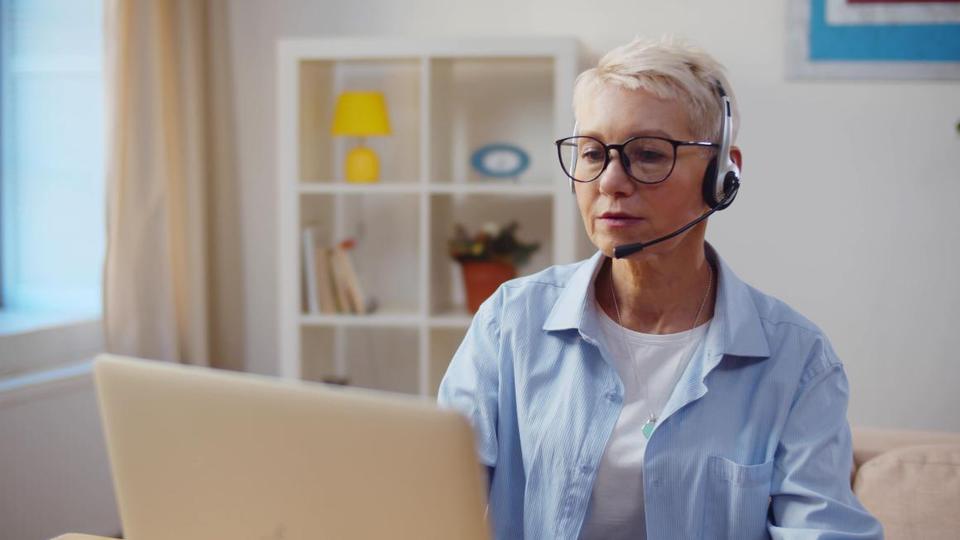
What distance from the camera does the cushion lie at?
1493 mm

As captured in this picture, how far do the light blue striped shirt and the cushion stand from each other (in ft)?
1.09

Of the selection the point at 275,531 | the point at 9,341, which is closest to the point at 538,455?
the point at 275,531

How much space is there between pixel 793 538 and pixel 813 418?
0.49ft

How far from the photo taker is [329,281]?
3.19 meters

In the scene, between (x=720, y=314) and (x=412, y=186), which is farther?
(x=412, y=186)

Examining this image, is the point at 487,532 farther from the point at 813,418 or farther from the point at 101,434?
the point at 101,434

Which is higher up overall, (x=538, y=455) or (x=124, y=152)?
(x=124, y=152)

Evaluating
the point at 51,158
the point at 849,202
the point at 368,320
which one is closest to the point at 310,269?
the point at 368,320

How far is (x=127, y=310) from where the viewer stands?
9.80ft

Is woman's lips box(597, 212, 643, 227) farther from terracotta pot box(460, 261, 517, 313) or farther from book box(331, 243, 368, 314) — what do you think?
book box(331, 243, 368, 314)

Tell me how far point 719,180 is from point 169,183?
2.21 m

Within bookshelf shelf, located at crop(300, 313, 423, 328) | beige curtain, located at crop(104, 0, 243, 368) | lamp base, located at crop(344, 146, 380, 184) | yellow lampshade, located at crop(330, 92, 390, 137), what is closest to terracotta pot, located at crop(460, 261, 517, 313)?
bookshelf shelf, located at crop(300, 313, 423, 328)

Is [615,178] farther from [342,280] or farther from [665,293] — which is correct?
[342,280]

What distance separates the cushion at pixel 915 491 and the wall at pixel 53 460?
2033mm
